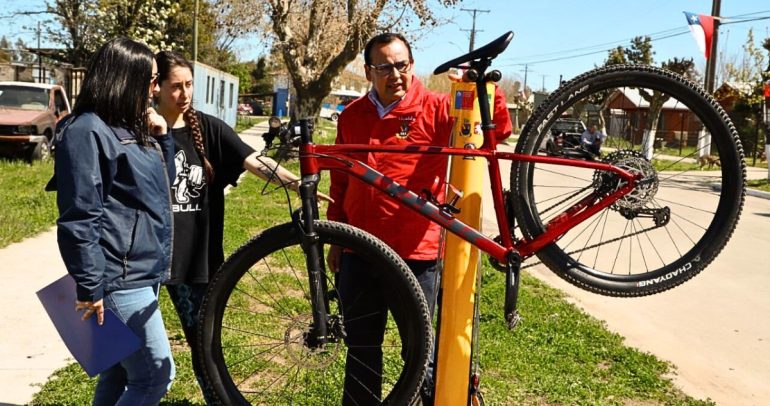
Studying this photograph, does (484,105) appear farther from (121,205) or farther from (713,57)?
(713,57)

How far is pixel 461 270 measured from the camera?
317 cm

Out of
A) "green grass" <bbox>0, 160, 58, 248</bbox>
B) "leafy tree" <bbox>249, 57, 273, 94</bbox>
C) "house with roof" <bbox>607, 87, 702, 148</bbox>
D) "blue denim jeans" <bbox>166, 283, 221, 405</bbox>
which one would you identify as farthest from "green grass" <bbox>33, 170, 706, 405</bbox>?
"leafy tree" <bbox>249, 57, 273, 94</bbox>

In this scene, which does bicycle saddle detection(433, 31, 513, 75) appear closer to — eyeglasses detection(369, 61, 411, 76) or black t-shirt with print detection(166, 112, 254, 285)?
eyeglasses detection(369, 61, 411, 76)

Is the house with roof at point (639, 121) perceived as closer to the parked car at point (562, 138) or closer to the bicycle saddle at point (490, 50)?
the parked car at point (562, 138)

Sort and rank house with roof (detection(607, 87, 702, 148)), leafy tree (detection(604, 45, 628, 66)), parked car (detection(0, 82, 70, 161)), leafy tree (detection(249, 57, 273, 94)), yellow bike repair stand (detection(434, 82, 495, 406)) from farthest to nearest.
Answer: leafy tree (detection(249, 57, 273, 94)) → leafy tree (detection(604, 45, 628, 66)) → parked car (detection(0, 82, 70, 161)) → house with roof (detection(607, 87, 702, 148)) → yellow bike repair stand (detection(434, 82, 495, 406))

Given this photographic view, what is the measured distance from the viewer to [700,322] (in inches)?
254

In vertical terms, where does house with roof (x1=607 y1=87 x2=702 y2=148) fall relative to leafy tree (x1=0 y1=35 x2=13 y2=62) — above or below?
below

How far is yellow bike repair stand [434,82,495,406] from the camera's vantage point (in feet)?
10.2

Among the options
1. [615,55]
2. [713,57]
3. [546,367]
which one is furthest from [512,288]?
[615,55]

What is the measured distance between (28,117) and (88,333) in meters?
13.5

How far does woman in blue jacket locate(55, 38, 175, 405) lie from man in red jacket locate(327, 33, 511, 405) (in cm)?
83

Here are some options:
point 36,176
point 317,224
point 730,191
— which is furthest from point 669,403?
point 36,176

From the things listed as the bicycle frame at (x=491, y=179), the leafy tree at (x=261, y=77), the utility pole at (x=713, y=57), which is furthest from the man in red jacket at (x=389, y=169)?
the leafy tree at (x=261, y=77)

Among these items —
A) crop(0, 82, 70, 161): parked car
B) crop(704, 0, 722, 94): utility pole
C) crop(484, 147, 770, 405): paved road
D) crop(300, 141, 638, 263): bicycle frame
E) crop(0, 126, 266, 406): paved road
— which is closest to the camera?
crop(300, 141, 638, 263): bicycle frame
